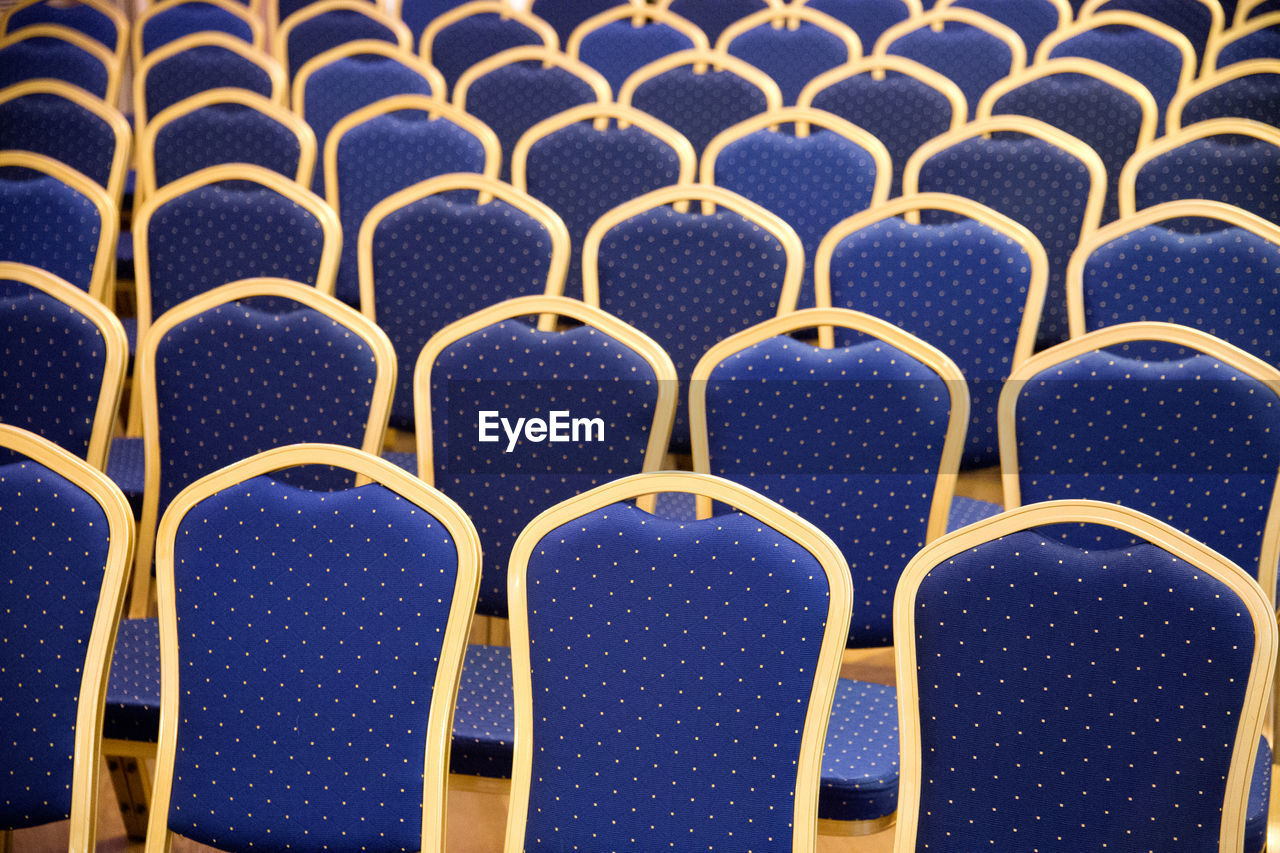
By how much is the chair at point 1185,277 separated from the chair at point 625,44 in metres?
1.84

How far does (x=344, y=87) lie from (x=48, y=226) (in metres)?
1.08

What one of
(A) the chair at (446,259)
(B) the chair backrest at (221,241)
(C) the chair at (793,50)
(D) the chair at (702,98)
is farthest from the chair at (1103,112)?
(B) the chair backrest at (221,241)

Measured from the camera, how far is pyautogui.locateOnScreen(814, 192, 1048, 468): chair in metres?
1.95

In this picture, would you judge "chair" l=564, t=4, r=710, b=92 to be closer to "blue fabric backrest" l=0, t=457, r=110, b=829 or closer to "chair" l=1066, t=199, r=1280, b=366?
"chair" l=1066, t=199, r=1280, b=366

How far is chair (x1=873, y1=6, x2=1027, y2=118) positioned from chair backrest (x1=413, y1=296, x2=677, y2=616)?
1.98 metres

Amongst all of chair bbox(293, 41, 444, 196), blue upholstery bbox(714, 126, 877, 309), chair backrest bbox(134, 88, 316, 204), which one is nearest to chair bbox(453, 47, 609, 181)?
chair bbox(293, 41, 444, 196)

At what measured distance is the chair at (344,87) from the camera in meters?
3.08

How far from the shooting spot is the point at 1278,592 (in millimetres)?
1593

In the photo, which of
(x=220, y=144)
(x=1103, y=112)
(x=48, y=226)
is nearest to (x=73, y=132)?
(x=220, y=144)

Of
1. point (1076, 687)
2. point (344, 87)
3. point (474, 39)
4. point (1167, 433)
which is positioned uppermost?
point (474, 39)

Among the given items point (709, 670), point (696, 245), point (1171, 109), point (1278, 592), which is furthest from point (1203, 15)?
point (709, 670)

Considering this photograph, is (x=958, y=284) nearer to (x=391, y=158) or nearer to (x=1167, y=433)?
(x=1167, y=433)

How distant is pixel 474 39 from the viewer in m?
3.48

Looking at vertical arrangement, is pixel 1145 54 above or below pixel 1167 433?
above
